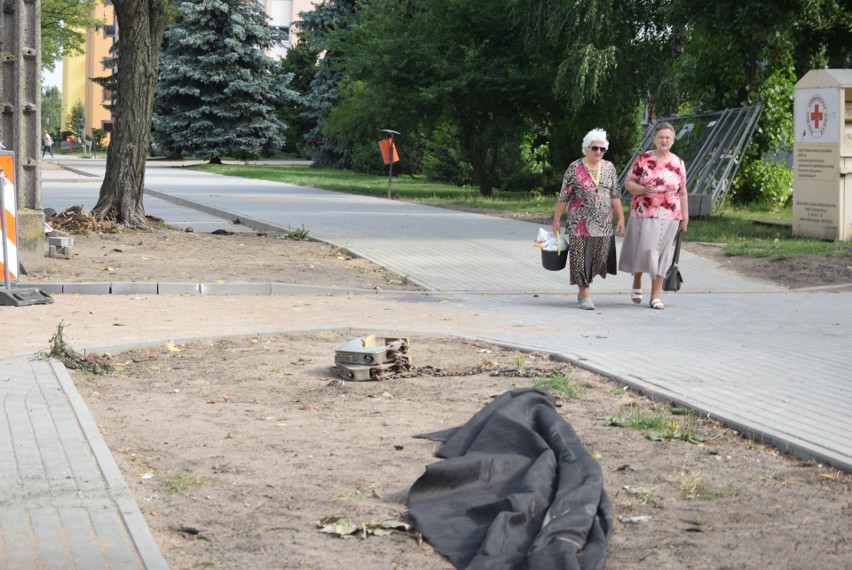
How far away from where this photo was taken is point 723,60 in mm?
26734

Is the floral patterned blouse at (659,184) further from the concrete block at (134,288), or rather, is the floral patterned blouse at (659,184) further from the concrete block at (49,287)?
the concrete block at (49,287)

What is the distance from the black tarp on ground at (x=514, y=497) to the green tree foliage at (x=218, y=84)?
5884 cm

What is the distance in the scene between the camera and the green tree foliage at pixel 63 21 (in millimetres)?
58656

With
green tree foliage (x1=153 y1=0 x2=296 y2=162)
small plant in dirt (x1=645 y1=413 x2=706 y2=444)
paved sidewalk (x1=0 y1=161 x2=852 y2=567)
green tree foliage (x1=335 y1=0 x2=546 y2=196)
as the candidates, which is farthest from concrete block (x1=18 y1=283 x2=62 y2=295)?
green tree foliage (x1=153 y1=0 x2=296 y2=162)

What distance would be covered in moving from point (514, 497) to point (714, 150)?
22.3 meters

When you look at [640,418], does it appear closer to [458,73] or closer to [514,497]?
[514,497]

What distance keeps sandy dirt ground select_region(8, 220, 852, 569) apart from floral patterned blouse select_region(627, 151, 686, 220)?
12.3 feet

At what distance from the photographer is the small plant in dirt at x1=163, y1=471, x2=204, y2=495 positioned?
550cm

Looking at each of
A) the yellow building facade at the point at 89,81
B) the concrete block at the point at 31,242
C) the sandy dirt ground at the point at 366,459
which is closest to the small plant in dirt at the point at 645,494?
the sandy dirt ground at the point at 366,459

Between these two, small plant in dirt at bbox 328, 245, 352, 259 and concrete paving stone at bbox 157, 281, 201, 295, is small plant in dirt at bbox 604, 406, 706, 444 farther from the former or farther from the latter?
small plant in dirt at bbox 328, 245, 352, 259

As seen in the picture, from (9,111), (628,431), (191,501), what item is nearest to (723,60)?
(9,111)

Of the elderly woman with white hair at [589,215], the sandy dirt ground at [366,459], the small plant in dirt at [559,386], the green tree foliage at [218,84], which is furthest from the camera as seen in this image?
the green tree foliage at [218,84]

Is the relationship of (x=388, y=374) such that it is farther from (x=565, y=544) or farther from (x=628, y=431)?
(x=565, y=544)

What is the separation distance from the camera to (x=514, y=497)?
16.8 ft
